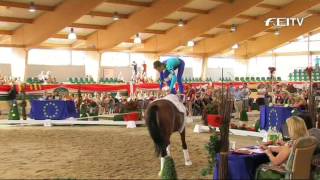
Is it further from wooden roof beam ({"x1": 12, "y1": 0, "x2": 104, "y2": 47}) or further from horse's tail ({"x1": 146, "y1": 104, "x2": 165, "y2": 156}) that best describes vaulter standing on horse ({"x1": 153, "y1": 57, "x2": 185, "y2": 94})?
wooden roof beam ({"x1": 12, "y1": 0, "x2": 104, "y2": 47})

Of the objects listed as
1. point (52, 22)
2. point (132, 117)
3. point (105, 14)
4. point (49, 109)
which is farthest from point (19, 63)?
point (132, 117)

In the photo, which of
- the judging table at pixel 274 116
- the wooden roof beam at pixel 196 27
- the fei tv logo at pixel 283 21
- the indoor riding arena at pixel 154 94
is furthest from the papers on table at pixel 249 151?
the fei tv logo at pixel 283 21

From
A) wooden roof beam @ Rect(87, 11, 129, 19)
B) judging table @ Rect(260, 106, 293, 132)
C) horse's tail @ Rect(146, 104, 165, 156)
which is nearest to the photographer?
horse's tail @ Rect(146, 104, 165, 156)

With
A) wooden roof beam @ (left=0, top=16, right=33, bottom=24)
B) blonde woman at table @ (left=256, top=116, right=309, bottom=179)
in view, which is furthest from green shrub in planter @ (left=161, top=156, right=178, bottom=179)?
wooden roof beam @ (left=0, top=16, right=33, bottom=24)

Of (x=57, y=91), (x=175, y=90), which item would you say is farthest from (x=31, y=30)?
(x=175, y=90)

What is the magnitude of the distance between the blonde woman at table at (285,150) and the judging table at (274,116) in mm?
4585

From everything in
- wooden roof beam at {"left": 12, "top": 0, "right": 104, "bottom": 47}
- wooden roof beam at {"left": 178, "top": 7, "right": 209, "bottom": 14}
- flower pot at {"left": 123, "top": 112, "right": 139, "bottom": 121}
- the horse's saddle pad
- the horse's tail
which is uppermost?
wooden roof beam at {"left": 178, "top": 7, "right": 209, "bottom": 14}

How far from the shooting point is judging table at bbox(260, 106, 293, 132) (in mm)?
9305

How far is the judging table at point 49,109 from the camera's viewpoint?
1306cm

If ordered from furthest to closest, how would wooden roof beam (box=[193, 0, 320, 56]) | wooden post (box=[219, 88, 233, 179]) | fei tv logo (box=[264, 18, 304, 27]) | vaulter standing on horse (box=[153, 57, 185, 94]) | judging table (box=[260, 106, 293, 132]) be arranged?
→ fei tv logo (box=[264, 18, 304, 27]), wooden roof beam (box=[193, 0, 320, 56]), judging table (box=[260, 106, 293, 132]), vaulter standing on horse (box=[153, 57, 185, 94]), wooden post (box=[219, 88, 233, 179])

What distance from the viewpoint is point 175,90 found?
642 cm

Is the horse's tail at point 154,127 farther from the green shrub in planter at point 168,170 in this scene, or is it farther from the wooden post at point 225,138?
the wooden post at point 225,138

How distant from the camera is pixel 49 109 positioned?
1309cm

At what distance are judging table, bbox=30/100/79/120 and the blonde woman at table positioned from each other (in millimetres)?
9192
